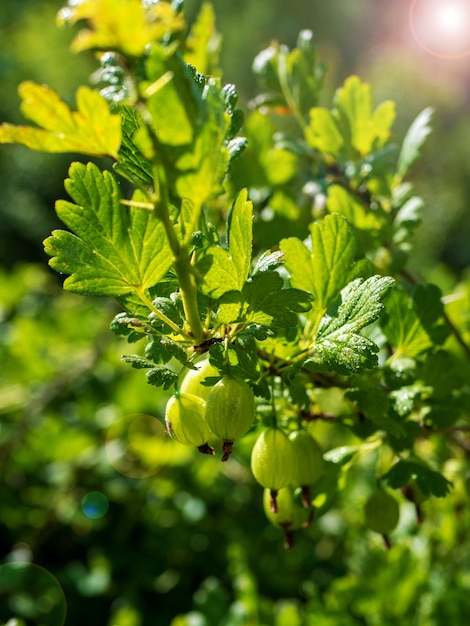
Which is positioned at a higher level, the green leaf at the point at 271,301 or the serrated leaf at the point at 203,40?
the serrated leaf at the point at 203,40

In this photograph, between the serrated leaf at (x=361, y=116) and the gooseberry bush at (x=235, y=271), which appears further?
the serrated leaf at (x=361, y=116)

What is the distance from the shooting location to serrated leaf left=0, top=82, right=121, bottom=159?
1.12 feet

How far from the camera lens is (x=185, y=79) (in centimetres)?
35

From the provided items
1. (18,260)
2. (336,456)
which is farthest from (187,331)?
(18,260)

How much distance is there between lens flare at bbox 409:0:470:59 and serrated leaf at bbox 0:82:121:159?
13110 millimetres

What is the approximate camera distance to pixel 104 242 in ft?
1.56

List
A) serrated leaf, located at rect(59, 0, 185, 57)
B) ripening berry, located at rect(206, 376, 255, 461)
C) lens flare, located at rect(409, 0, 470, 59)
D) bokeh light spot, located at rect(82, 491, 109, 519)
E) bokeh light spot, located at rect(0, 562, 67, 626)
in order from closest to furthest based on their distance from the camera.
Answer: serrated leaf, located at rect(59, 0, 185, 57) → ripening berry, located at rect(206, 376, 255, 461) → bokeh light spot, located at rect(0, 562, 67, 626) → bokeh light spot, located at rect(82, 491, 109, 519) → lens flare, located at rect(409, 0, 470, 59)

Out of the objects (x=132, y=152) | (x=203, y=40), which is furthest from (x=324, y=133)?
(x=132, y=152)

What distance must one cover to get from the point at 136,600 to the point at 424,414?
1132 mm

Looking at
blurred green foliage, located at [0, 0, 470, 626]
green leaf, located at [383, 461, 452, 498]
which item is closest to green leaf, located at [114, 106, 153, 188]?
green leaf, located at [383, 461, 452, 498]

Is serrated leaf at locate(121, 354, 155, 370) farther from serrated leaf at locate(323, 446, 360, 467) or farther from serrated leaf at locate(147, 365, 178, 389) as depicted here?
serrated leaf at locate(323, 446, 360, 467)

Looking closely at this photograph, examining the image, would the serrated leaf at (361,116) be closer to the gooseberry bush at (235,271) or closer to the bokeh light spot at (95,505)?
the gooseberry bush at (235,271)

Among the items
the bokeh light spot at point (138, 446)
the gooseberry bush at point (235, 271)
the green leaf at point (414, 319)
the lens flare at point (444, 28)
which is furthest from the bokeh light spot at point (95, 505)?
the lens flare at point (444, 28)

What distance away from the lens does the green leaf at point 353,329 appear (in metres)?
0.45
